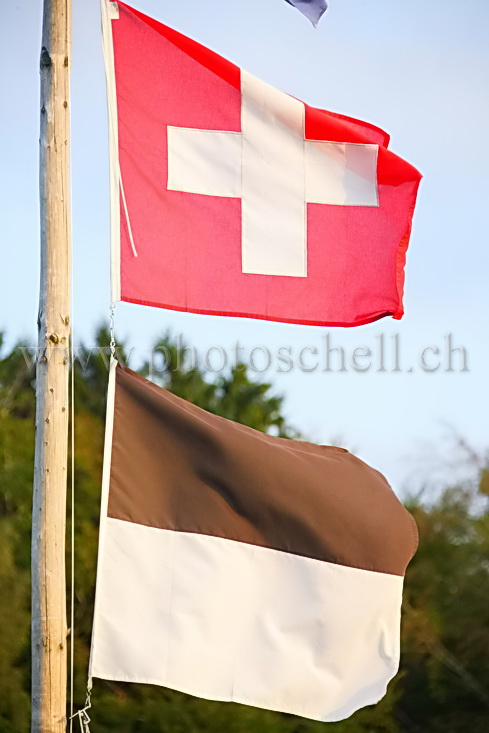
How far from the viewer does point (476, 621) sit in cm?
1563

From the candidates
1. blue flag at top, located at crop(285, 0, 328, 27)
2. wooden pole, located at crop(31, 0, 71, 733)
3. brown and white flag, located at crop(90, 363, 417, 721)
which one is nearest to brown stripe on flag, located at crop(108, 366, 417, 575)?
brown and white flag, located at crop(90, 363, 417, 721)

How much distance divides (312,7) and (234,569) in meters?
2.69

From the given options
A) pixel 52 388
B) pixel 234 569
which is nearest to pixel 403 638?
pixel 234 569

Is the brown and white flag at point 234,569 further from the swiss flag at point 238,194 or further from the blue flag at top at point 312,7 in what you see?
the blue flag at top at point 312,7

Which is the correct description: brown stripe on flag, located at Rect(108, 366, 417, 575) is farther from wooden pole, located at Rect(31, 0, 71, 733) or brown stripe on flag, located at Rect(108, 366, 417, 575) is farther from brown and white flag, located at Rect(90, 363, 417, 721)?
wooden pole, located at Rect(31, 0, 71, 733)

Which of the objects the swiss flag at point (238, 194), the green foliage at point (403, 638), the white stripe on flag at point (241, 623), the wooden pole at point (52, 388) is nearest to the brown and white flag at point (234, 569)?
the white stripe on flag at point (241, 623)

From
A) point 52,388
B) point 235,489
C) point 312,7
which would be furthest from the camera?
point 312,7

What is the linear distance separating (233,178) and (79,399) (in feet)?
48.2

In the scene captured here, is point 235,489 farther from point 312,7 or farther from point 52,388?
point 312,7

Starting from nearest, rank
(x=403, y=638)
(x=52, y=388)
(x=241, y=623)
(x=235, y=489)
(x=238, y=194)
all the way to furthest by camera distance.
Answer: (x=52, y=388) < (x=241, y=623) < (x=235, y=489) < (x=238, y=194) < (x=403, y=638)

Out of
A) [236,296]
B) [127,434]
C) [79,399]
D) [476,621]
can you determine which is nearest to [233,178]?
[236,296]

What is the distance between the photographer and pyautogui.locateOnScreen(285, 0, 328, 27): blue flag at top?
15.6 ft

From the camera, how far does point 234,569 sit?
4.13 meters

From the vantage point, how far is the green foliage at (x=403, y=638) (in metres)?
15.2
